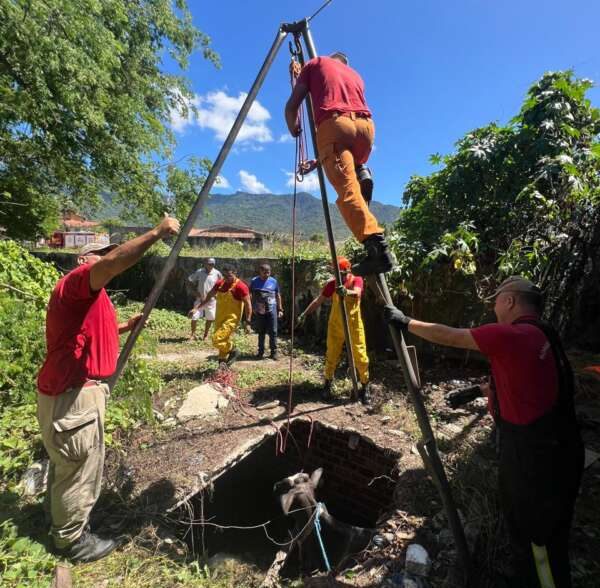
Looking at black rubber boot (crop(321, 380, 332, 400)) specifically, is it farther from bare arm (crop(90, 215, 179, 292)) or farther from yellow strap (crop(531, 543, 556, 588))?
bare arm (crop(90, 215, 179, 292))

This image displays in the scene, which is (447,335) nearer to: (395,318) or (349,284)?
(395,318)

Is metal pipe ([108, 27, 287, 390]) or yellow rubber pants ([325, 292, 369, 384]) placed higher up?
metal pipe ([108, 27, 287, 390])

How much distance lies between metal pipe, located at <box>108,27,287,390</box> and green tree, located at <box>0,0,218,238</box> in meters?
4.83

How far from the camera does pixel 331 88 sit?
2359mm

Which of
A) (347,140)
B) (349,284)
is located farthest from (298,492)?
(347,140)

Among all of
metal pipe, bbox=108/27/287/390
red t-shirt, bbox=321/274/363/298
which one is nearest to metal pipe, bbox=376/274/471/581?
metal pipe, bbox=108/27/287/390

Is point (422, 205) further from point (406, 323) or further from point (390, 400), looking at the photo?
point (406, 323)

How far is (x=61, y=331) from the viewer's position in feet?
7.23

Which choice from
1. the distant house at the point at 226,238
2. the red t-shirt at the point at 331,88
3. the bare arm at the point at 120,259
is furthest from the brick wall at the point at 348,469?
the distant house at the point at 226,238

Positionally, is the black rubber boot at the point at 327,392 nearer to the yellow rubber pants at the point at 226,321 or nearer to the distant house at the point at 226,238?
the yellow rubber pants at the point at 226,321

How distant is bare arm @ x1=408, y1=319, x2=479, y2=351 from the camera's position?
1.89m

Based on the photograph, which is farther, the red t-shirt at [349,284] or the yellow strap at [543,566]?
the red t-shirt at [349,284]

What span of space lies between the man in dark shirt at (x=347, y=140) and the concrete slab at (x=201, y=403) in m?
3.12

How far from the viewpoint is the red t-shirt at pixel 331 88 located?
234 cm
